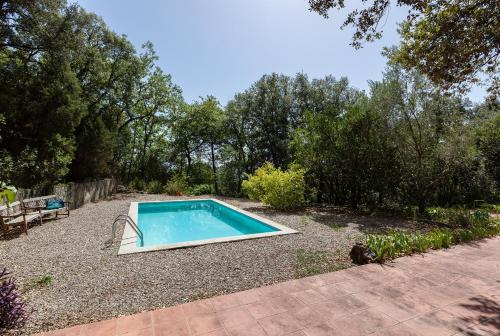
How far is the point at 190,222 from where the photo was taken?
36.0ft

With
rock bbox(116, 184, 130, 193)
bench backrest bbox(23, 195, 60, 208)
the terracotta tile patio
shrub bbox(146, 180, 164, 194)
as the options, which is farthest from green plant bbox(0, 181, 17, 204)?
rock bbox(116, 184, 130, 193)

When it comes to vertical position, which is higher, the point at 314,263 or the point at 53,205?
the point at 53,205

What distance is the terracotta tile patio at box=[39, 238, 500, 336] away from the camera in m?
2.89

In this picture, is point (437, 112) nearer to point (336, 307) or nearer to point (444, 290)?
point (444, 290)

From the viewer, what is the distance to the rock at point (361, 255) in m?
4.89

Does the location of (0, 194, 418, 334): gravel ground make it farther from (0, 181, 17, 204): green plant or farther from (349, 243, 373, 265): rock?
(0, 181, 17, 204): green plant

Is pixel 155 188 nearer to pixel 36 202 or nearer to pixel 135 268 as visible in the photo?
pixel 36 202

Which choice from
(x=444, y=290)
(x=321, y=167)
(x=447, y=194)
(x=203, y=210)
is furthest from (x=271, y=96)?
(x=444, y=290)

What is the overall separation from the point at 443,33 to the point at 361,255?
5082mm

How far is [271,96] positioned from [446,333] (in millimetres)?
18703

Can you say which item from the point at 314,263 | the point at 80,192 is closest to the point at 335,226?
the point at 314,263

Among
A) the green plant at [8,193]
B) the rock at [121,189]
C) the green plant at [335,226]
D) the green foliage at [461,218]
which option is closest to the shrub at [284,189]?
the green plant at [335,226]

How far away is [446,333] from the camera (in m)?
2.85

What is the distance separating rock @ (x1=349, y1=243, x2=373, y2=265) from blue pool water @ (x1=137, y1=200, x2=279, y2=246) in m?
3.11
